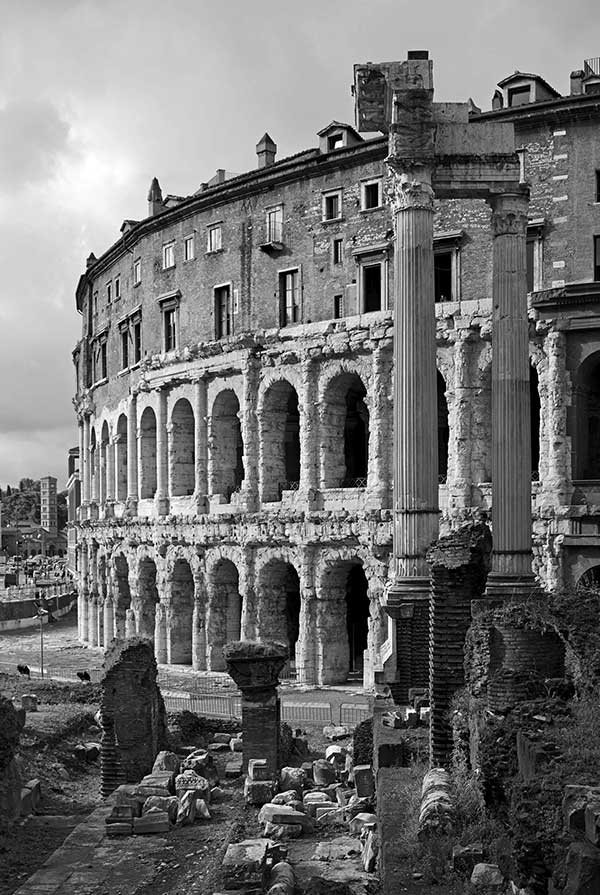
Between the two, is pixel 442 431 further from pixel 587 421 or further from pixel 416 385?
pixel 416 385

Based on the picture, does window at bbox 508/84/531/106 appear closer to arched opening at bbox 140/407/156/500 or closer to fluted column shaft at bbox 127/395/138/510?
arched opening at bbox 140/407/156/500

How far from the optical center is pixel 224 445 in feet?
125

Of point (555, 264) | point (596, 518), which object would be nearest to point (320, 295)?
point (555, 264)

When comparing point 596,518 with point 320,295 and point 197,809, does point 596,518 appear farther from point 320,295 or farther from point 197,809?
point 197,809

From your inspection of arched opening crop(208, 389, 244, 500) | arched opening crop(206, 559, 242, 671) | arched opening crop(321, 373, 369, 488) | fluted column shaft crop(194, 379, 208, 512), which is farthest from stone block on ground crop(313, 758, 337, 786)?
fluted column shaft crop(194, 379, 208, 512)

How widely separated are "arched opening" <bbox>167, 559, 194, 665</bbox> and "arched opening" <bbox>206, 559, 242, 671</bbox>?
2154 millimetres

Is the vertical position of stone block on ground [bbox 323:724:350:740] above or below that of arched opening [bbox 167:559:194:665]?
below

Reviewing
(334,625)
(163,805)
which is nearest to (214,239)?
(334,625)

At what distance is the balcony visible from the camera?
34.9 m

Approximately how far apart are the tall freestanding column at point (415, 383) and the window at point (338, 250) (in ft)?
44.7

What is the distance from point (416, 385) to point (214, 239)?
19.8m

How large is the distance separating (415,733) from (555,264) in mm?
16599

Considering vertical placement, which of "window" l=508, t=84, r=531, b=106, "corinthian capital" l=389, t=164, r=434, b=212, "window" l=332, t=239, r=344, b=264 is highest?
"window" l=508, t=84, r=531, b=106

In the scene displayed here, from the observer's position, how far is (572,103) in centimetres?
2859
